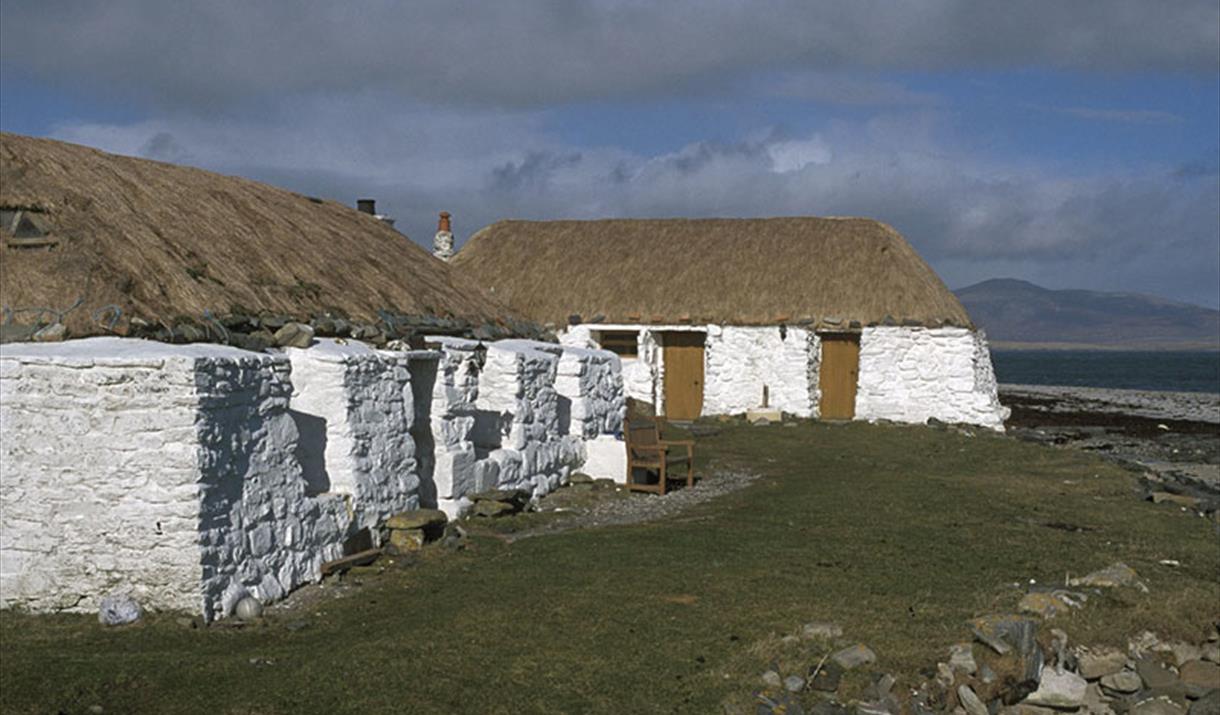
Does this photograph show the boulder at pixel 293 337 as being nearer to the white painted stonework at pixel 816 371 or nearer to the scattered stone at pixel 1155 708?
the scattered stone at pixel 1155 708

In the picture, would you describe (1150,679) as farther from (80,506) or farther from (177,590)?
(80,506)

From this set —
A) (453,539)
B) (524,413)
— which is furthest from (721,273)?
(453,539)

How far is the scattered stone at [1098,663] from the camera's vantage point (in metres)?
8.69

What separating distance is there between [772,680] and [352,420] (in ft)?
16.6

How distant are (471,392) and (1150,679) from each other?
26.3 feet

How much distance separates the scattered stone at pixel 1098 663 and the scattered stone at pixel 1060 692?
26 cm

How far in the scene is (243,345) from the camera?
33.7 ft

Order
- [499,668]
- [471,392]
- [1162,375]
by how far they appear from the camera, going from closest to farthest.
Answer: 1. [499,668]
2. [471,392]
3. [1162,375]

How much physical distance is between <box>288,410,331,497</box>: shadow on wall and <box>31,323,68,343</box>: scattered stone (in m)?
2.19

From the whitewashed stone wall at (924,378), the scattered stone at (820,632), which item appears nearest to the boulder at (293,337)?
the scattered stone at (820,632)

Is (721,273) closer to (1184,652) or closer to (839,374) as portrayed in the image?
(839,374)

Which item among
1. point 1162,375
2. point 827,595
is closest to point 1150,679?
point 827,595

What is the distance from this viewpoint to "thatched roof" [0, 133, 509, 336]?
32.1 ft

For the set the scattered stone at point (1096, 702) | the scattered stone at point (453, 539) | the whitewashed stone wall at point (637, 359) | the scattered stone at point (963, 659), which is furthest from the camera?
the whitewashed stone wall at point (637, 359)
